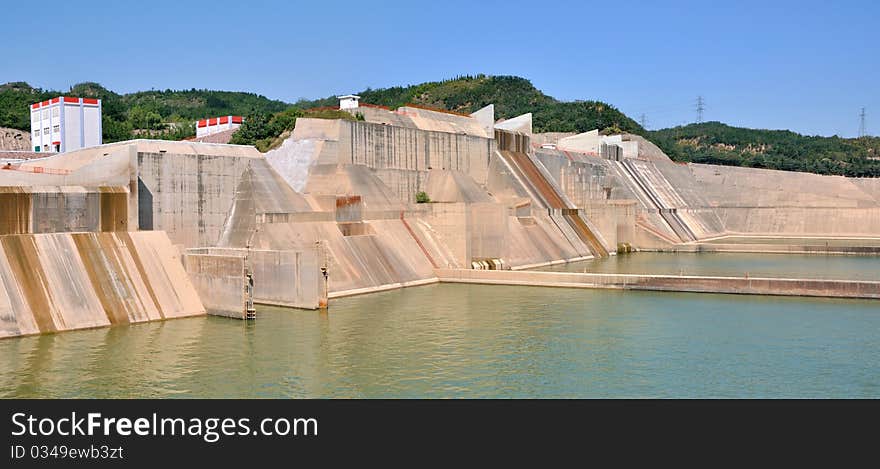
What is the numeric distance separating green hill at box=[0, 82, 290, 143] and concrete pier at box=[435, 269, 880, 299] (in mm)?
30166

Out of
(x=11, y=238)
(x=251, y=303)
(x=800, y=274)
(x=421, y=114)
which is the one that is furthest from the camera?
(x=421, y=114)

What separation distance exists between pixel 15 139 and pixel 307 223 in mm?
34052

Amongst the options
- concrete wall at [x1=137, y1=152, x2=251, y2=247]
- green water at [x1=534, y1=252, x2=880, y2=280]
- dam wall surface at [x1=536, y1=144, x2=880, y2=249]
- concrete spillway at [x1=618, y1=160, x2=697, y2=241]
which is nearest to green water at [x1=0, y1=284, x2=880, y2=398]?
concrete wall at [x1=137, y1=152, x2=251, y2=247]

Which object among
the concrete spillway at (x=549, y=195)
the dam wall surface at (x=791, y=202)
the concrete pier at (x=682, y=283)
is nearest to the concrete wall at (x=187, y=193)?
the concrete pier at (x=682, y=283)

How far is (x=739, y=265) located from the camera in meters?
39.1

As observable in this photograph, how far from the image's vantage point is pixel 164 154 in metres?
25.5

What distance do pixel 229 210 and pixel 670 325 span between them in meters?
15.3

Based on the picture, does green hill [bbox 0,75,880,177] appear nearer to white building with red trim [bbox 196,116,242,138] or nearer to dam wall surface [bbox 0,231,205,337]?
white building with red trim [bbox 196,116,242,138]

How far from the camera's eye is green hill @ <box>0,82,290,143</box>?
180ft

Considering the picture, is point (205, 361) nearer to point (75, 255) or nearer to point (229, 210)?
point (75, 255)

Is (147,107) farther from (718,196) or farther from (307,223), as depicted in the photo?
(307,223)

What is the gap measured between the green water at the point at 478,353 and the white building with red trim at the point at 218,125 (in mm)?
26790
